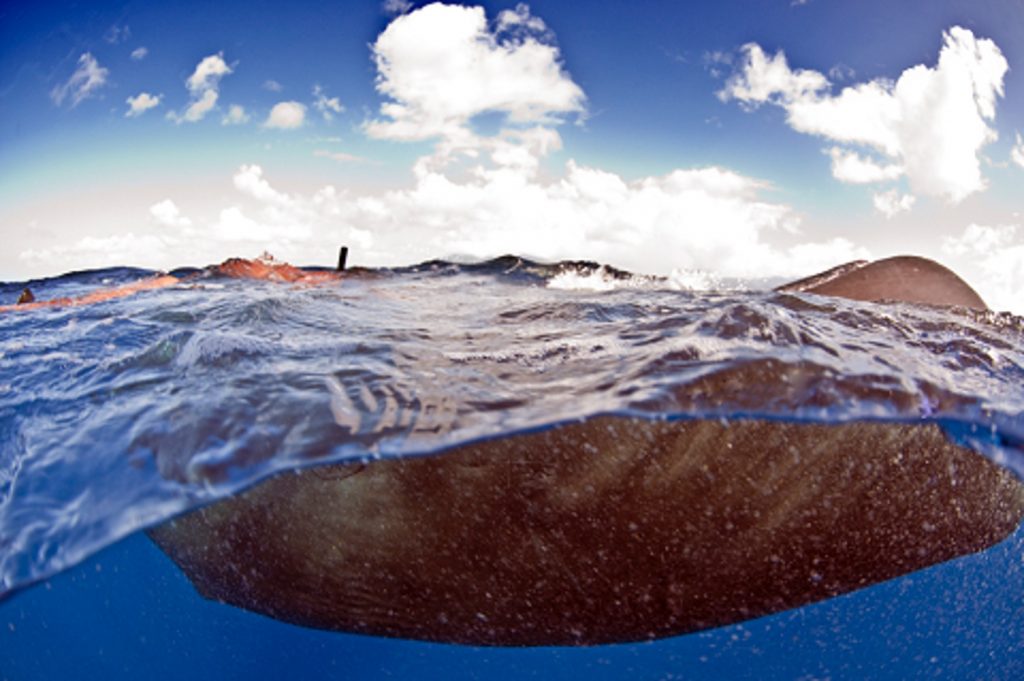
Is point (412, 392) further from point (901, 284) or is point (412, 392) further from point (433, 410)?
point (901, 284)

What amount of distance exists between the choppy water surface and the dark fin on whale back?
4.50 ft

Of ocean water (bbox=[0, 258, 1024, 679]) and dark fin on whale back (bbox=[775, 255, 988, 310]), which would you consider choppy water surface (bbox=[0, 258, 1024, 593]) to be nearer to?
ocean water (bbox=[0, 258, 1024, 679])

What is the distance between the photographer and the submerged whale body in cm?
279

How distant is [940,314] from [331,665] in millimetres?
6052

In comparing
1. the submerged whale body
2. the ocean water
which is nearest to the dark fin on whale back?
the ocean water

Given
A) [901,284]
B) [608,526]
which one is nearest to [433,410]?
[608,526]

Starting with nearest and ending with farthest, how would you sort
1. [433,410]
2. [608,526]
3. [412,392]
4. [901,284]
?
1. [608,526]
2. [433,410]
3. [412,392]
4. [901,284]

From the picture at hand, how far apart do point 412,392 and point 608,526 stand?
130 centimetres

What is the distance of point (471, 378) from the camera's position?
11.7 ft

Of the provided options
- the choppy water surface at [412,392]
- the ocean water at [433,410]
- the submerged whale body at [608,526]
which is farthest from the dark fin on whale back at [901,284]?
the submerged whale body at [608,526]

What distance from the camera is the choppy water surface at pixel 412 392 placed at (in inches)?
118

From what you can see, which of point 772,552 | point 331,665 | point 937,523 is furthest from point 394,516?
point 331,665

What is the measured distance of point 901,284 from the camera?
22.2ft

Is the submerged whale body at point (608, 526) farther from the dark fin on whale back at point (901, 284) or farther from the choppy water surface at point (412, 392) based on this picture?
the dark fin on whale back at point (901, 284)
